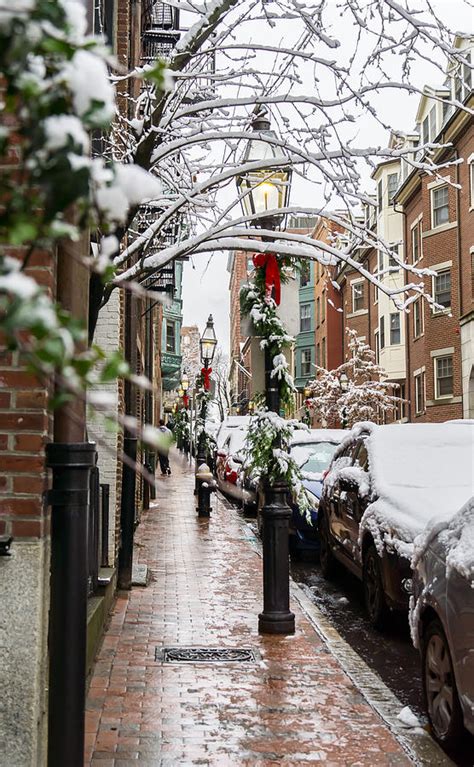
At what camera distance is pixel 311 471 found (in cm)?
1552

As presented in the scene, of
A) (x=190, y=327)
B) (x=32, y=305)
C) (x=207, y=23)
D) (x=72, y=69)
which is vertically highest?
(x=190, y=327)

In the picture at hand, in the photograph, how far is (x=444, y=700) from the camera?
523 centimetres

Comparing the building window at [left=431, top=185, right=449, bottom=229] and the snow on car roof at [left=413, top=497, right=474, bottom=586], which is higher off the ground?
the building window at [left=431, top=185, right=449, bottom=229]

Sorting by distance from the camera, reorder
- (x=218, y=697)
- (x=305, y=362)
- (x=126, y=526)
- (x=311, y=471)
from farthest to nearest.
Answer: (x=305, y=362), (x=311, y=471), (x=126, y=526), (x=218, y=697)

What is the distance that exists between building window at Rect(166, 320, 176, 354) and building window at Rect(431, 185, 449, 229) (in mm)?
25387

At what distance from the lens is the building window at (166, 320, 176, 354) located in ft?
189

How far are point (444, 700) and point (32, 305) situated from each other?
4.65 meters

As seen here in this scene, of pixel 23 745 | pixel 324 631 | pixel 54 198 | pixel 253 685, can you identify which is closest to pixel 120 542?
pixel 324 631

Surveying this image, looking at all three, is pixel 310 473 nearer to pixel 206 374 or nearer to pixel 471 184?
pixel 206 374

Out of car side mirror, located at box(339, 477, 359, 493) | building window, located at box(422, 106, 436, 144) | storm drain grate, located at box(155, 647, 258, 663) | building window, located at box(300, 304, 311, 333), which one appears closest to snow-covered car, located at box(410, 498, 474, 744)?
storm drain grate, located at box(155, 647, 258, 663)

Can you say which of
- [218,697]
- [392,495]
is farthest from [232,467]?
[218,697]

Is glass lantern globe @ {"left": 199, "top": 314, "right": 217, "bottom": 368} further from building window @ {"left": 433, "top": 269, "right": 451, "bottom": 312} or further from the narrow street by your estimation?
the narrow street

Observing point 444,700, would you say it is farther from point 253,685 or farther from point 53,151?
point 53,151

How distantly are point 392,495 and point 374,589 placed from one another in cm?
94
